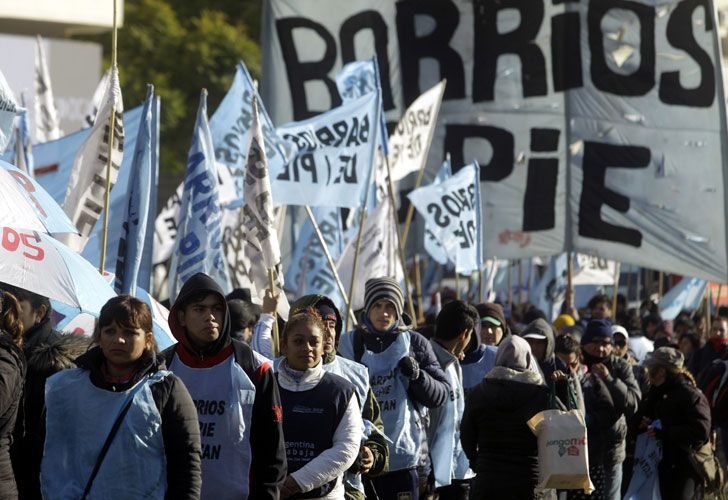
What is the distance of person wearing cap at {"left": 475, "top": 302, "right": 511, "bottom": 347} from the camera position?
936 centimetres

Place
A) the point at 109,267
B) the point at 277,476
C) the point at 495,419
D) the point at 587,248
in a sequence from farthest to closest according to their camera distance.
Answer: the point at 587,248 → the point at 109,267 → the point at 495,419 → the point at 277,476

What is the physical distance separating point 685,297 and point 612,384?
11.6 meters

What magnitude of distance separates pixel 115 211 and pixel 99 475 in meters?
7.69

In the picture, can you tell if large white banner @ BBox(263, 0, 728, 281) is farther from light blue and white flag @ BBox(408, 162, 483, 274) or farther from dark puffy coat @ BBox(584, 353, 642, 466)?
dark puffy coat @ BBox(584, 353, 642, 466)

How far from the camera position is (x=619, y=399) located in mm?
9242

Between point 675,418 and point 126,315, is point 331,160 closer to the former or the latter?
point 675,418

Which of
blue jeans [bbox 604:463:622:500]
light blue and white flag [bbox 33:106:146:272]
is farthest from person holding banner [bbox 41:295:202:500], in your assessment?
A: light blue and white flag [bbox 33:106:146:272]

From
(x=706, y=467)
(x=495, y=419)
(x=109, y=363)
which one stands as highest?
(x=109, y=363)

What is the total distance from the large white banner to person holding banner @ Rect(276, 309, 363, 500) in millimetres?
13486

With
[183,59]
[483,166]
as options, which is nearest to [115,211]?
[483,166]

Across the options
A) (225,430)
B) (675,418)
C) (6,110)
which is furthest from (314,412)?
(675,418)

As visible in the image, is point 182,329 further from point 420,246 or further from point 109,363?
point 420,246

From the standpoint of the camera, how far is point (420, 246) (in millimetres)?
22297

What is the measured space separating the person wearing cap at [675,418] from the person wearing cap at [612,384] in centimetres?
Answer: 15
